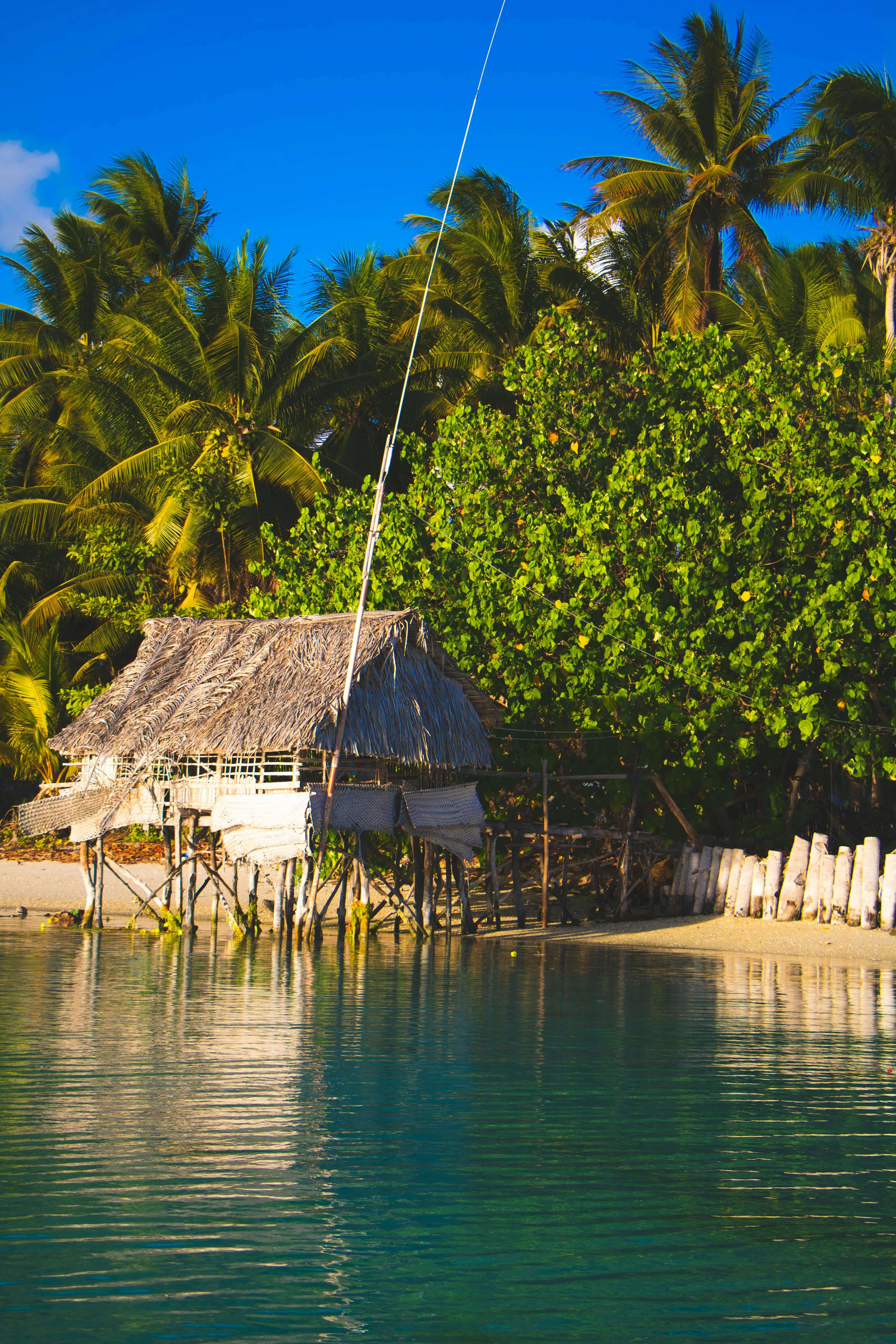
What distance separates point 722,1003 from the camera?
11016 millimetres

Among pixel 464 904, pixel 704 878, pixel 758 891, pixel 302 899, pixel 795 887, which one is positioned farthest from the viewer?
pixel 704 878

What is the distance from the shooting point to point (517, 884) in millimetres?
18984

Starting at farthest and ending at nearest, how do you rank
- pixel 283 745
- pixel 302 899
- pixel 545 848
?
pixel 545 848
pixel 302 899
pixel 283 745

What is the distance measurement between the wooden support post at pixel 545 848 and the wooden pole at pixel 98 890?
237 inches

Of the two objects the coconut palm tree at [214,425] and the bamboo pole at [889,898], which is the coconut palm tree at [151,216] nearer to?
the coconut palm tree at [214,425]

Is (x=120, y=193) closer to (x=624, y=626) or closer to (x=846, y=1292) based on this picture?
(x=624, y=626)

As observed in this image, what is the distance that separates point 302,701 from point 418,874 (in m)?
3.53

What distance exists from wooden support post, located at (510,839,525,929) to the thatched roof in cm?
209

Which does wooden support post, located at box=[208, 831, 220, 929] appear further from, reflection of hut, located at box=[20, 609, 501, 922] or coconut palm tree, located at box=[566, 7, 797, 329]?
coconut palm tree, located at box=[566, 7, 797, 329]

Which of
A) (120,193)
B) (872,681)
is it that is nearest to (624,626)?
(872,681)

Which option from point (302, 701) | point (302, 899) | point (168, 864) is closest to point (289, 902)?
point (302, 899)

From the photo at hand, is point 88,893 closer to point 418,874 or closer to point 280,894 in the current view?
point 280,894

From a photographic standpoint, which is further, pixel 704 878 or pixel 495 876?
pixel 495 876

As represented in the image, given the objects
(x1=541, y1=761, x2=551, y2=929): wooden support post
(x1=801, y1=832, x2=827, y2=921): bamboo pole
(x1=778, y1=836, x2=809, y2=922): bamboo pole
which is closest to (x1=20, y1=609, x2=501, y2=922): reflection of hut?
Answer: (x1=541, y1=761, x2=551, y2=929): wooden support post
